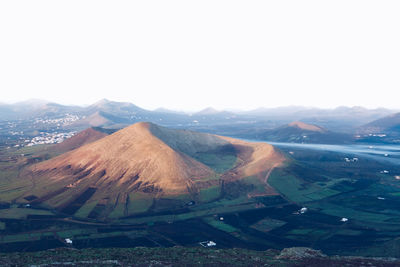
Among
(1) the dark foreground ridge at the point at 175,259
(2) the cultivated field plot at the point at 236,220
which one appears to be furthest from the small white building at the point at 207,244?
(1) the dark foreground ridge at the point at 175,259

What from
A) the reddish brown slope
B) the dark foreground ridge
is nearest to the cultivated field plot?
the reddish brown slope

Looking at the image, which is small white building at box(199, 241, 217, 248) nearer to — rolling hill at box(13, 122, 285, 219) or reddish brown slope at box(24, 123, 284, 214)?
rolling hill at box(13, 122, 285, 219)

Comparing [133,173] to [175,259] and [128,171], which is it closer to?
[128,171]

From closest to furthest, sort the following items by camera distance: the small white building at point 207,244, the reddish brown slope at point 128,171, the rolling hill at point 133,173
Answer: the small white building at point 207,244 → the rolling hill at point 133,173 → the reddish brown slope at point 128,171

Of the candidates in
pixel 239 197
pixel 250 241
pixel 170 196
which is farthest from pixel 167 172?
pixel 250 241

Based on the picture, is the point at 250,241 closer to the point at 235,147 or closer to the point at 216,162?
the point at 216,162

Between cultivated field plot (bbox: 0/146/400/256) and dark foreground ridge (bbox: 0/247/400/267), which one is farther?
cultivated field plot (bbox: 0/146/400/256)

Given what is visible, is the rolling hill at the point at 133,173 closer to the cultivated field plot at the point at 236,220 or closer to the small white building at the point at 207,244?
the cultivated field plot at the point at 236,220
